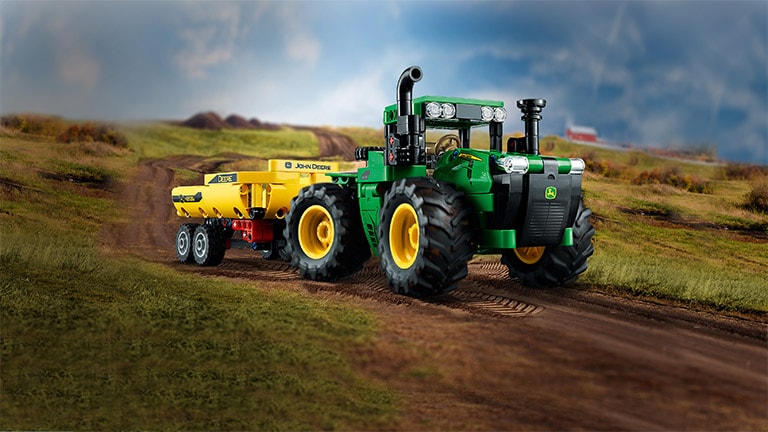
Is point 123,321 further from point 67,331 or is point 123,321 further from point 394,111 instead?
point 394,111

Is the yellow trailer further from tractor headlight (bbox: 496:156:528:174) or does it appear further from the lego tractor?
tractor headlight (bbox: 496:156:528:174)

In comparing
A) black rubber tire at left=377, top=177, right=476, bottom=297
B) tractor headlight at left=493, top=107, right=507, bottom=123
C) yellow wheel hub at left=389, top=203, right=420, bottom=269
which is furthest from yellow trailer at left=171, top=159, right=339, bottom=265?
black rubber tire at left=377, top=177, right=476, bottom=297

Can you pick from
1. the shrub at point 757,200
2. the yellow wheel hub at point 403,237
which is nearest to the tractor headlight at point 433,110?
the yellow wheel hub at point 403,237

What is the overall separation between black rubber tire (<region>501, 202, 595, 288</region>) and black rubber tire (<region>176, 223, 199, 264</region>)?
19.5 feet

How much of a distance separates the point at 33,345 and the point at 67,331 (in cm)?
34

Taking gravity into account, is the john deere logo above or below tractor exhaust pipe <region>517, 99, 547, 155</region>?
below

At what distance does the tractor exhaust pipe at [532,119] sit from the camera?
9.58 meters

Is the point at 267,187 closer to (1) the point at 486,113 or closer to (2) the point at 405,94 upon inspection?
(2) the point at 405,94

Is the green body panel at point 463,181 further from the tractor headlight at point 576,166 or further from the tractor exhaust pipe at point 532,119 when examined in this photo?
the tractor exhaust pipe at point 532,119

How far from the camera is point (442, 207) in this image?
854cm

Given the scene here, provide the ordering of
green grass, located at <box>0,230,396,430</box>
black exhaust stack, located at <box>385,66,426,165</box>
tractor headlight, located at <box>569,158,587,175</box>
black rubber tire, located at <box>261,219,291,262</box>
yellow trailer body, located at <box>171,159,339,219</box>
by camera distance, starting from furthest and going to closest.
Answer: black rubber tire, located at <box>261,219,291,262</box>
yellow trailer body, located at <box>171,159,339,219</box>
black exhaust stack, located at <box>385,66,426,165</box>
tractor headlight, located at <box>569,158,587,175</box>
green grass, located at <box>0,230,396,430</box>

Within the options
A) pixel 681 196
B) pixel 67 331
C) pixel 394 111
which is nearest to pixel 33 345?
pixel 67 331

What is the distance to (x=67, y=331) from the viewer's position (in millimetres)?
7289

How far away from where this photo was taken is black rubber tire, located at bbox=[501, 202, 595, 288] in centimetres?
980
